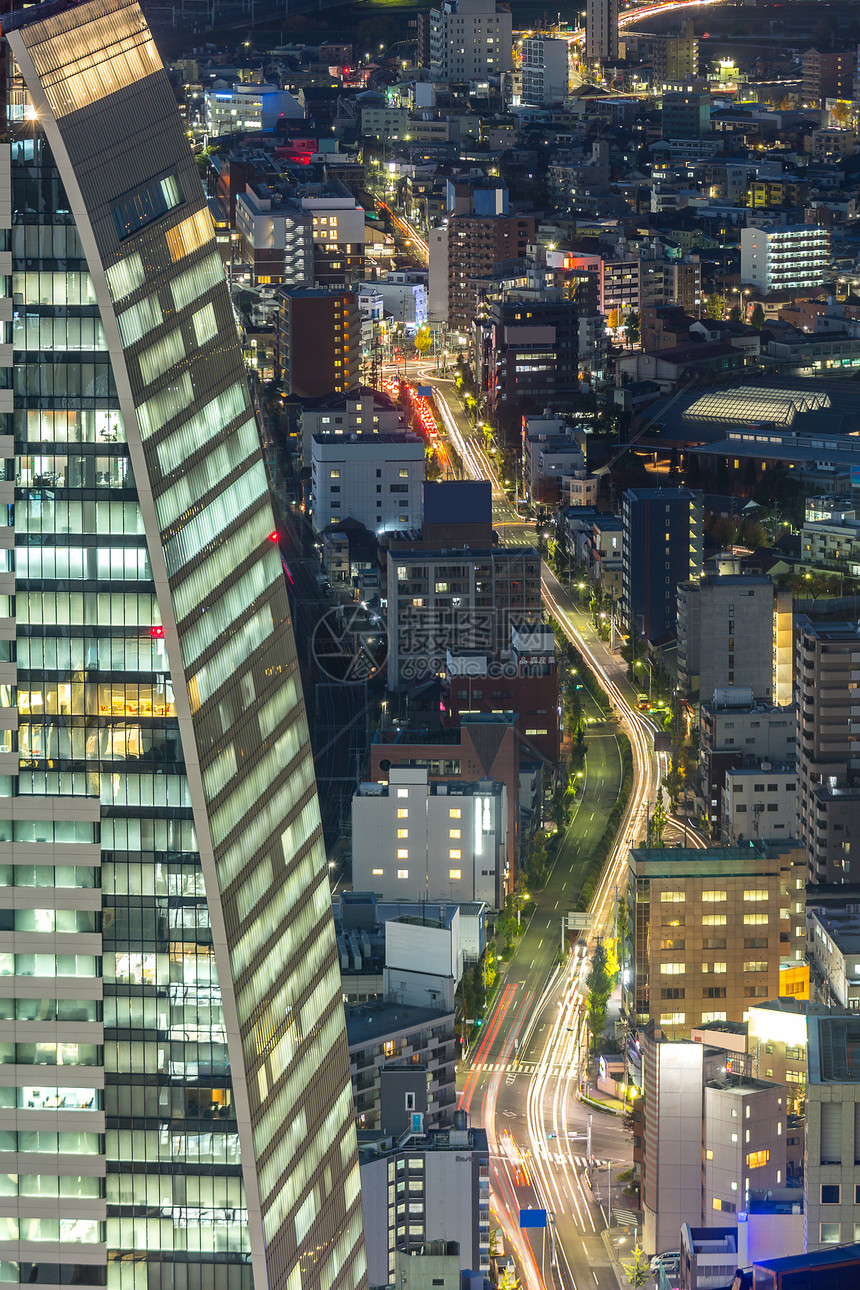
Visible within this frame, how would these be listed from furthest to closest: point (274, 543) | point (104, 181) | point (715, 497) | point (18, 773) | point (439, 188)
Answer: point (439, 188)
point (715, 497)
point (274, 543)
point (18, 773)
point (104, 181)

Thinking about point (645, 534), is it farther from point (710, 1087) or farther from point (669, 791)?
point (710, 1087)

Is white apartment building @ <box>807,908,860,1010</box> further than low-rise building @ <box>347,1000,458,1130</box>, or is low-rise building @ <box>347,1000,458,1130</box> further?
white apartment building @ <box>807,908,860,1010</box>

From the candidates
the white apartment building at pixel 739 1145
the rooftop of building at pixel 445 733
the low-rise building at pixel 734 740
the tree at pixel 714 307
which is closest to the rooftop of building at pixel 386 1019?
the white apartment building at pixel 739 1145

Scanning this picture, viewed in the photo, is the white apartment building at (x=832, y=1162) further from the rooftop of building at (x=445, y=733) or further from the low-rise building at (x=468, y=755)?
the rooftop of building at (x=445, y=733)

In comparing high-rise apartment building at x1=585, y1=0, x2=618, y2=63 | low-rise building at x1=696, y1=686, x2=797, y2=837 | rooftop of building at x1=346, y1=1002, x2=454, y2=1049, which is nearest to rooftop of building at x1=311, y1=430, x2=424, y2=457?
low-rise building at x1=696, y1=686, x2=797, y2=837

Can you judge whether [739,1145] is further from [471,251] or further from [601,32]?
[601,32]

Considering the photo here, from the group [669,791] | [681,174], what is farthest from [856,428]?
[681,174]

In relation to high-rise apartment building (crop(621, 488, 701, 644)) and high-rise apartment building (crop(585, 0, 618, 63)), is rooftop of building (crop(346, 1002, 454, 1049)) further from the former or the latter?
high-rise apartment building (crop(585, 0, 618, 63))
